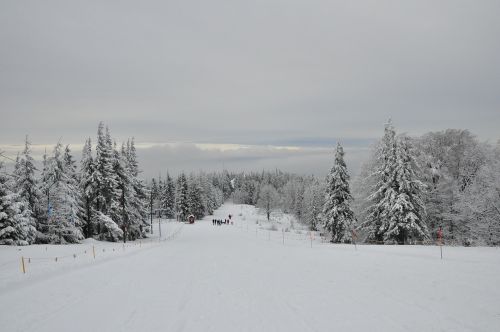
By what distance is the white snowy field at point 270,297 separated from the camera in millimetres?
7977

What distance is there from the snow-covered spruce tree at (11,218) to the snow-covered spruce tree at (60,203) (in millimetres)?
3250

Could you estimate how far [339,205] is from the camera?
35.4 metres

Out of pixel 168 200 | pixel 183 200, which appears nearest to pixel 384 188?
pixel 183 200

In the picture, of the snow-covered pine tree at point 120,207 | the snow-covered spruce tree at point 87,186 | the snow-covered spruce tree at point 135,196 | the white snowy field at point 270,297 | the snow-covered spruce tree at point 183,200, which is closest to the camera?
the white snowy field at point 270,297

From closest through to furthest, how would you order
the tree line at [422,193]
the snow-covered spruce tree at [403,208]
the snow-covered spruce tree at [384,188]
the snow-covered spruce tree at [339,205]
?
the tree line at [422,193]
the snow-covered spruce tree at [403,208]
the snow-covered spruce tree at [384,188]
the snow-covered spruce tree at [339,205]

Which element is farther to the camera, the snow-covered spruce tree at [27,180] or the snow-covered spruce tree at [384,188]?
the snow-covered spruce tree at [27,180]

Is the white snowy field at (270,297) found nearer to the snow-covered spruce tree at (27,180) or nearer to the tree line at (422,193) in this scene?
the tree line at (422,193)

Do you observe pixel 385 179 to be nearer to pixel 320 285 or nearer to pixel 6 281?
pixel 320 285

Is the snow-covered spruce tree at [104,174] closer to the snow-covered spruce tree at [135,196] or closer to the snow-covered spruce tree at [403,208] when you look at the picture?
the snow-covered spruce tree at [135,196]

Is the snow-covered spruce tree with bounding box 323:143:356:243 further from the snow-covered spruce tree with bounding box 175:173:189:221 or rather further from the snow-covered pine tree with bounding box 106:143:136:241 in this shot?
the snow-covered spruce tree with bounding box 175:173:189:221

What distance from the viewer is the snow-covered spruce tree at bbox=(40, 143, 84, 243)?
120 feet

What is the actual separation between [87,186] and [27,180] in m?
6.55

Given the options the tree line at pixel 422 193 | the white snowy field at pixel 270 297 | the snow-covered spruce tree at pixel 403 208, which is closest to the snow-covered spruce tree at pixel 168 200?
the tree line at pixel 422 193

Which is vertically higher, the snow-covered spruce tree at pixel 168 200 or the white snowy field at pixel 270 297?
the white snowy field at pixel 270 297
